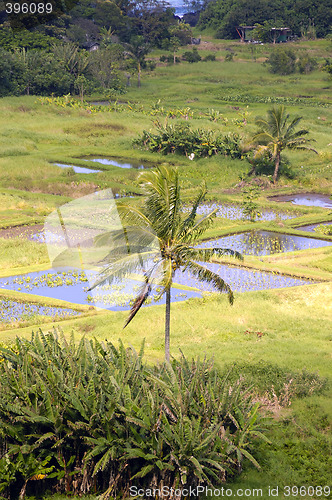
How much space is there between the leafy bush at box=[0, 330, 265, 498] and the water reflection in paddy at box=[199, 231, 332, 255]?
13.3 m

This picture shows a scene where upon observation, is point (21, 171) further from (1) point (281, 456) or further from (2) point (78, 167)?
(1) point (281, 456)

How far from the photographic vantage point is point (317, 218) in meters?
27.3

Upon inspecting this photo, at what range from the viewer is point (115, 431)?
977 centimetres

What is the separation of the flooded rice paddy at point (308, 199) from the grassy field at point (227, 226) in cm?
56

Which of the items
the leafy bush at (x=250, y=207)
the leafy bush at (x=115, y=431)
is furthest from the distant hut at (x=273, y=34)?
the leafy bush at (x=115, y=431)

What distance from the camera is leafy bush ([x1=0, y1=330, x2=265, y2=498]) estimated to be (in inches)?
371

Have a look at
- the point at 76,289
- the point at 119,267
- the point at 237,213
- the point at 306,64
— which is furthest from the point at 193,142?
the point at 306,64

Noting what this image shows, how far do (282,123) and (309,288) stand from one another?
13976 mm

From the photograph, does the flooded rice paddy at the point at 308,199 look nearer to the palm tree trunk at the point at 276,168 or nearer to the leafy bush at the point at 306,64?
the palm tree trunk at the point at 276,168

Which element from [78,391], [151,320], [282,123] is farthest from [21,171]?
[78,391]

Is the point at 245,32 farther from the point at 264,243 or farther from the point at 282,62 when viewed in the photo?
the point at 264,243

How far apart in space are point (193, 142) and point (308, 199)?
28.9 feet

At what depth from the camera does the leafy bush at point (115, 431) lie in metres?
9.41

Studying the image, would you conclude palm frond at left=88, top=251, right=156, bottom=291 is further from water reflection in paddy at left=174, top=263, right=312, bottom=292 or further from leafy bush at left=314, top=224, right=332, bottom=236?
leafy bush at left=314, top=224, right=332, bottom=236
